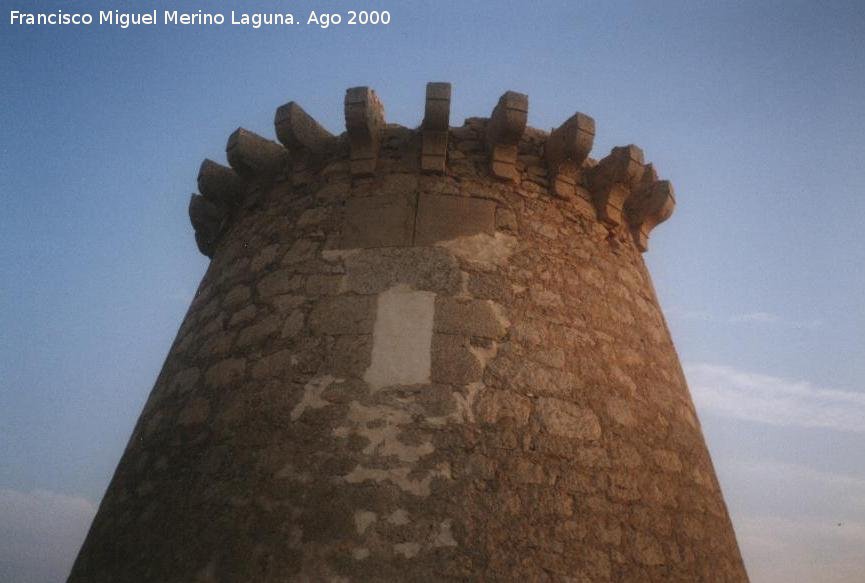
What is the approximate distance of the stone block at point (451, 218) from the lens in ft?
12.9

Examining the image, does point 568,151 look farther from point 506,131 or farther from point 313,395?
point 313,395

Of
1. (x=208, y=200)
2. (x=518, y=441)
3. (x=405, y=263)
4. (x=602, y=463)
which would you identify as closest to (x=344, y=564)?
(x=518, y=441)

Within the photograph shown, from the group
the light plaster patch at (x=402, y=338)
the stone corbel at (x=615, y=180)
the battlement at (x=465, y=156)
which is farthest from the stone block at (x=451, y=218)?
the stone corbel at (x=615, y=180)

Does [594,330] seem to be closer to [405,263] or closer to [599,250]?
[599,250]

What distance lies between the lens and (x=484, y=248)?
12.8ft

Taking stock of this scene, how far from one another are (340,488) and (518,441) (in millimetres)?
929

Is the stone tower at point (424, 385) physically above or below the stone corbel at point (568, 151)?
below

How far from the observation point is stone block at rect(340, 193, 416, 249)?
12.9 feet

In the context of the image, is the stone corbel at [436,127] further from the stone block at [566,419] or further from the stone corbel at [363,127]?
the stone block at [566,419]

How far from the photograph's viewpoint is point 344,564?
283 cm

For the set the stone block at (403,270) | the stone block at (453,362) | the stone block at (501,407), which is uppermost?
the stone block at (403,270)

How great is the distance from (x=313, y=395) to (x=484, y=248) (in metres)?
1.38

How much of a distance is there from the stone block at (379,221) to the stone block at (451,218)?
0.23ft

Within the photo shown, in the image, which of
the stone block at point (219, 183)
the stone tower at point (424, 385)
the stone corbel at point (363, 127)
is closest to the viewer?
the stone tower at point (424, 385)
